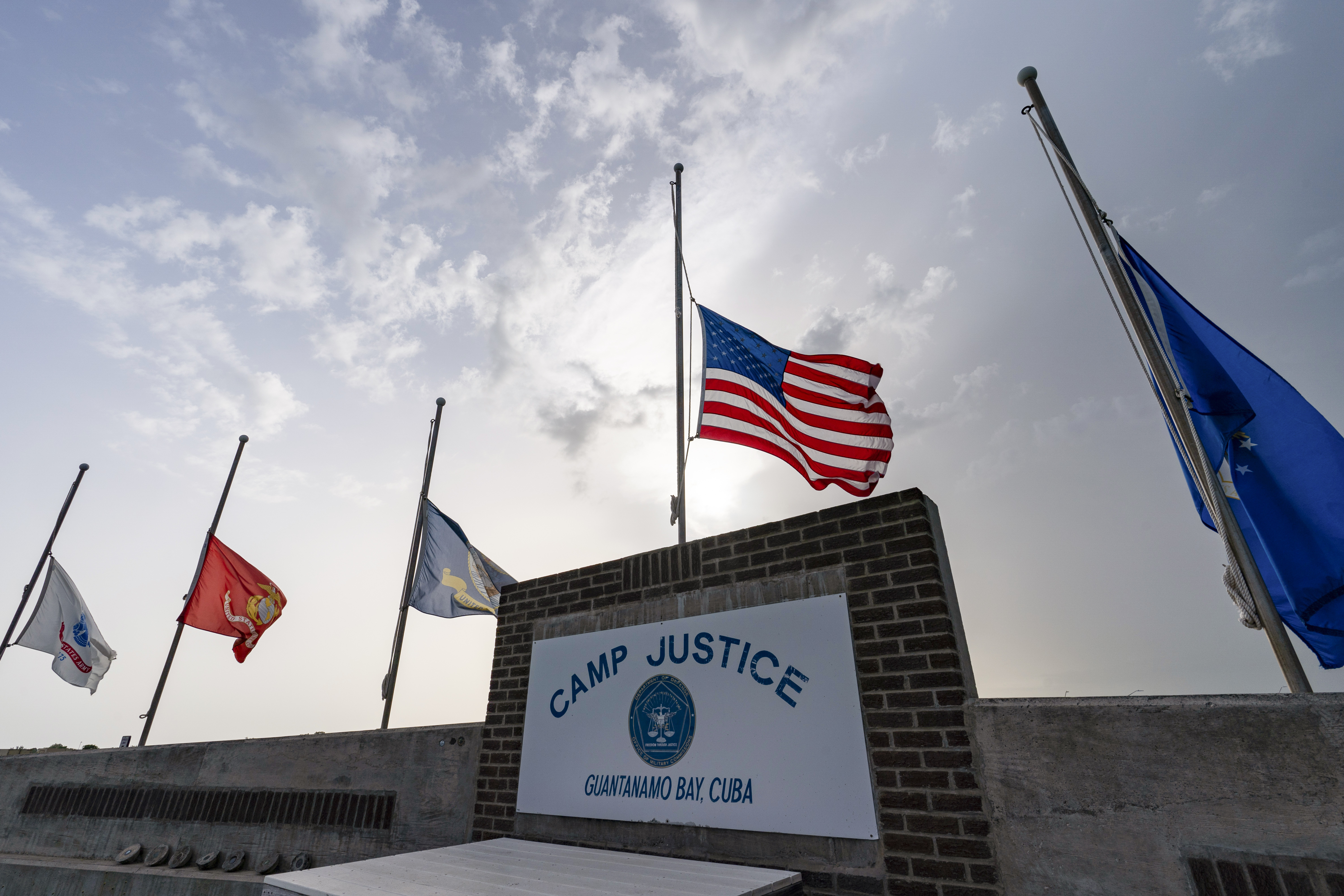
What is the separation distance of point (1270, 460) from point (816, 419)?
10.9ft

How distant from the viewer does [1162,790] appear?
2.87m

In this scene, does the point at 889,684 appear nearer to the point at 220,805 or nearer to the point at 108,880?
the point at 220,805

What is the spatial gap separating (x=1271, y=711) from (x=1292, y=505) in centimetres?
255

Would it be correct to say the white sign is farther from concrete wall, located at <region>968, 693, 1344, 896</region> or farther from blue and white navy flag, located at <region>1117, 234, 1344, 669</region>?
blue and white navy flag, located at <region>1117, 234, 1344, 669</region>

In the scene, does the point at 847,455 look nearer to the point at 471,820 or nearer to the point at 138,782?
the point at 471,820

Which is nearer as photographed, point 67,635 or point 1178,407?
point 1178,407

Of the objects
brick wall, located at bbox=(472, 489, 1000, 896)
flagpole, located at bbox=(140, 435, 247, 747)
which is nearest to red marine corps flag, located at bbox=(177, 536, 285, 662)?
flagpole, located at bbox=(140, 435, 247, 747)

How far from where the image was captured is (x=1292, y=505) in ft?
14.5

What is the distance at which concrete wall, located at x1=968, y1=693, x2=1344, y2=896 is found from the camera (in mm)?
2613

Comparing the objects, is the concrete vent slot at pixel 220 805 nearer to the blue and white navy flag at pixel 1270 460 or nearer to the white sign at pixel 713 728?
the white sign at pixel 713 728

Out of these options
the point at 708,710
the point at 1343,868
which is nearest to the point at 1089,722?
the point at 1343,868

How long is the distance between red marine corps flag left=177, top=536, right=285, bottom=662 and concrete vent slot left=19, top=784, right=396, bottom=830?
2533mm

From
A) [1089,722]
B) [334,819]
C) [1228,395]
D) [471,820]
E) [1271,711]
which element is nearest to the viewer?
[1271,711]

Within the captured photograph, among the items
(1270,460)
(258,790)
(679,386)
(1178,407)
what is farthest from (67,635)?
(1270,460)
